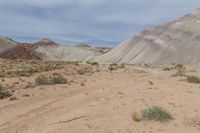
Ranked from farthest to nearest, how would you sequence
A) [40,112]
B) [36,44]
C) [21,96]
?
[36,44] → [21,96] → [40,112]

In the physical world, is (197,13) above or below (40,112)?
above

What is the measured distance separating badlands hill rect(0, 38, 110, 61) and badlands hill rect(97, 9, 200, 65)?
1330 inches

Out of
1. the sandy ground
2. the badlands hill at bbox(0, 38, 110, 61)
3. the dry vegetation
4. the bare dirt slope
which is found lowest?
the sandy ground

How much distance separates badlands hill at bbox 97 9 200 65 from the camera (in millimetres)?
77000

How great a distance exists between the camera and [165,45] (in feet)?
277

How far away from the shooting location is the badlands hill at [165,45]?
7700cm

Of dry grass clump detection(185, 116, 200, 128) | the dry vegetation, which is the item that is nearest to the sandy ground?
dry grass clump detection(185, 116, 200, 128)

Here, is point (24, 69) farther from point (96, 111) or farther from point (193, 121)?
point (193, 121)

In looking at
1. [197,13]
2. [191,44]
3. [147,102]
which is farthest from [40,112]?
[197,13]

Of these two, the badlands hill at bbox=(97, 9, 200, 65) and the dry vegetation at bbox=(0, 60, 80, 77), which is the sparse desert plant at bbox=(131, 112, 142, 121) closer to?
the dry vegetation at bbox=(0, 60, 80, 77)

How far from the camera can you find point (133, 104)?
15.2 meters

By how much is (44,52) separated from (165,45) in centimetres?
6368

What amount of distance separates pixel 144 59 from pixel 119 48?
1706 centimetres

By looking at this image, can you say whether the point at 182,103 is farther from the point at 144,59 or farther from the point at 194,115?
the point at 144,59
